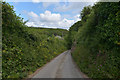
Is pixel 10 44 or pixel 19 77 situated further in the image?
pixel 10 44

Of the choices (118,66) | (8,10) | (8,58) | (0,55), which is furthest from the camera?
(8,10)

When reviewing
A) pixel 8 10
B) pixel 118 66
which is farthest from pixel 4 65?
pixel 118 66

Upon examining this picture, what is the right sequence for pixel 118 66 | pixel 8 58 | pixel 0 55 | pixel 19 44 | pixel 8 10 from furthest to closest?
1. pixel 19 44
2. pixel 8 10
3. pixel 8 58
4. pixel 0 55
5. pixel 118 66

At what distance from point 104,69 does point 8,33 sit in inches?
274

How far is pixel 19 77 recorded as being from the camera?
229 inches

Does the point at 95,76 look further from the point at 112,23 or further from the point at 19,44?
the point at 19,44

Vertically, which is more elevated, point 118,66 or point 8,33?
point 8,33

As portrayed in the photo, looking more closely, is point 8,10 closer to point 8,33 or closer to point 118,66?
point 8,33

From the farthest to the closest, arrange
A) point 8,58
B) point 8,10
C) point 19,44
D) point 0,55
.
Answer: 1. point 19,44
2. point 8,10
3. point 8,58
4. point 0,55

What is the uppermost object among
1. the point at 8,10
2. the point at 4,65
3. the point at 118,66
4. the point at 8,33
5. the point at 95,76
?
the point at 8,10

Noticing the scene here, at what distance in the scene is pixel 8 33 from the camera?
670 cm

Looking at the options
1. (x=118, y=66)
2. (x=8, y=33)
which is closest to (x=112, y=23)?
(x=118, y=66)

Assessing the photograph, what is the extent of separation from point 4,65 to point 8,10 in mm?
4273

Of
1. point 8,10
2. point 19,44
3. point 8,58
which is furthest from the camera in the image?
point 19,44
